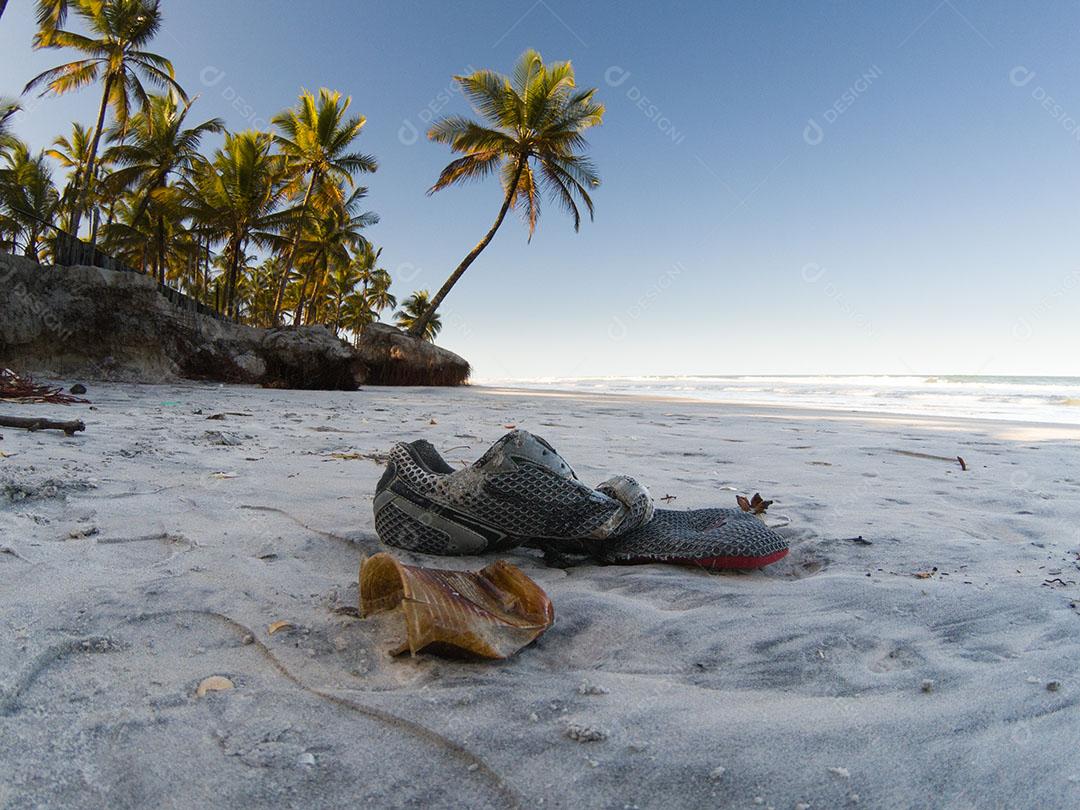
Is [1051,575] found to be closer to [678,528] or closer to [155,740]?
[678,528]

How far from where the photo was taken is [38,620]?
1150mm

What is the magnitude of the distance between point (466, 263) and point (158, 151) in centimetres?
1177

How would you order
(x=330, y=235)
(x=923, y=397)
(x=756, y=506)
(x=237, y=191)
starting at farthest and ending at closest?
(x=330, y=235) → (x=237, y=191) → (x=923, y=397) → (x=756, y=506)

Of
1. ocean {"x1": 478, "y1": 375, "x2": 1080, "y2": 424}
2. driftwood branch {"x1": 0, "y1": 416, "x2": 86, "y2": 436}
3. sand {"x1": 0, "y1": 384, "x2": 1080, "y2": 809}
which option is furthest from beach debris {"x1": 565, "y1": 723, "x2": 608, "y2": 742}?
ocean {"x1": 478, "y1": 375, "x2": 1080, "y2": 424}

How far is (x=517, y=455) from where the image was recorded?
5.64 ft

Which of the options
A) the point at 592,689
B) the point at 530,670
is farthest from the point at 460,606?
the point at 592,689

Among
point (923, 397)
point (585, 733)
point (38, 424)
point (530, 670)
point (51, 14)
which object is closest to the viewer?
point (585, 733)

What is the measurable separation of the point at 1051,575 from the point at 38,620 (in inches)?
Answer: 95.5

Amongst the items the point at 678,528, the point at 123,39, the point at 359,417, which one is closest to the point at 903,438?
the point at 678,528

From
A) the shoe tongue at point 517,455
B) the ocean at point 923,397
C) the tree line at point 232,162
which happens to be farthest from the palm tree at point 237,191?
the shoe tongue at point 517,455

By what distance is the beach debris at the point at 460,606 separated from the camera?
111 centimetres

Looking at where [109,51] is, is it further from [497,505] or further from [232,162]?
[497,505]

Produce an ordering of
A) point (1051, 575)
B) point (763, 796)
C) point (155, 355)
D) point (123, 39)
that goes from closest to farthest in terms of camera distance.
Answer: point (763, 796) < point (1051, 575) < point (155, 355) < point (123, 39)

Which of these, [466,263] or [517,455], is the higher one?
[466,263]
